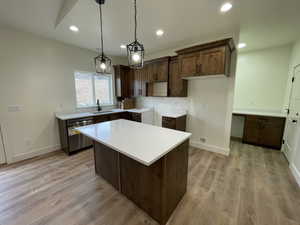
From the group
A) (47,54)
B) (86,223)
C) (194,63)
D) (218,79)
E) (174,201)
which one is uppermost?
(47,54)

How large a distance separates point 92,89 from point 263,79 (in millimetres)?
5246

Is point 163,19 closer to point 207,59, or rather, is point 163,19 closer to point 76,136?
point 207,59

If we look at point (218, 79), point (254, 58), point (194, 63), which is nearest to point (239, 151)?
point (218, 79)

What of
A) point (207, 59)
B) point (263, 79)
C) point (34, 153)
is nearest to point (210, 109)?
point (207, 59)

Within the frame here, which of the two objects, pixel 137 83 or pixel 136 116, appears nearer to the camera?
pixel 136 116

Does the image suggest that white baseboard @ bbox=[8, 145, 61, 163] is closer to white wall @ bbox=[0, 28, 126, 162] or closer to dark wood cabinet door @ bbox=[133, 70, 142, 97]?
white wall @ bbox=[0, 28, 126, 162]

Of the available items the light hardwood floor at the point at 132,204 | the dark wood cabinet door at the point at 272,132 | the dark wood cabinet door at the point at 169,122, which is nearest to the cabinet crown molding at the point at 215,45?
the dark wood cabinet door at the point at 169,122

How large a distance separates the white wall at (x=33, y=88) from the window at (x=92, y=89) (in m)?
0.23

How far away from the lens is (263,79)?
3787 millimetres

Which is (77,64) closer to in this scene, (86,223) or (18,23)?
(18,23)

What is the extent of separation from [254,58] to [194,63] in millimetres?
2335

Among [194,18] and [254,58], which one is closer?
[194,18]

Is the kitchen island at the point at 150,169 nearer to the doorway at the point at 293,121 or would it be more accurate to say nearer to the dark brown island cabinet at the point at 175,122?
the dark brown island cabinet at the point at 175,122

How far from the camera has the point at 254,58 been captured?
3.85 m
